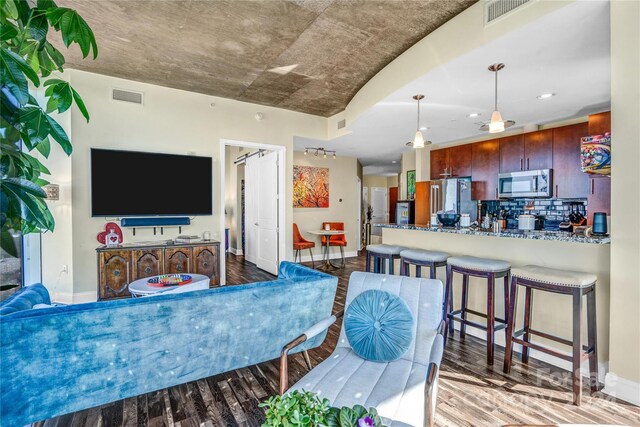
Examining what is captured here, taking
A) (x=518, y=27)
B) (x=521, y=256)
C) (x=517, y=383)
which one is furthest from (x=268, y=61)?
(x=517, y=383)

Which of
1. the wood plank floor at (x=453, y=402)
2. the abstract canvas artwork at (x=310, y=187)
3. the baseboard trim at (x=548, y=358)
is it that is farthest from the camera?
the abstract canvas artwork at (x=310, y=187)

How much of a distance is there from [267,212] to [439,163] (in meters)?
3.62

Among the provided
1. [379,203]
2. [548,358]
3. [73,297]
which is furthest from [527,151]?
[379,203]

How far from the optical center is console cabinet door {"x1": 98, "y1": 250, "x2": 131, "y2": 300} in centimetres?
391

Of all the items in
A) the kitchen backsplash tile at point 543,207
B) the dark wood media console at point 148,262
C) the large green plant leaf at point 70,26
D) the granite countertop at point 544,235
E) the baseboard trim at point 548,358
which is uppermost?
the large green plant leaf at point 70,26

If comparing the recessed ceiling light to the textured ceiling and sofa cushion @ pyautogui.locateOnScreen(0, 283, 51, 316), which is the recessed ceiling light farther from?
sofa cushion @ pyautogui.locateOnScreen(0, 283, 51, 316)

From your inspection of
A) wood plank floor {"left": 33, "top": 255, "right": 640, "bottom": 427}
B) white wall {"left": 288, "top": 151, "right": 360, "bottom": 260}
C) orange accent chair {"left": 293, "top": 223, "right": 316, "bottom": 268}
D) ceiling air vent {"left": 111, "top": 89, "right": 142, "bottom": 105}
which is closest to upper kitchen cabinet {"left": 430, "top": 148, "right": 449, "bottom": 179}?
white wall {"left": 288, "top": 151, "right": 360, "bottom": 260}

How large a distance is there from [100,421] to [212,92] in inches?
168

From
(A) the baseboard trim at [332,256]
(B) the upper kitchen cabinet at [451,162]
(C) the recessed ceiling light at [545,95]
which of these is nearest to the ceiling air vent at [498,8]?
(C) the recessed ceiling light at [545,95]

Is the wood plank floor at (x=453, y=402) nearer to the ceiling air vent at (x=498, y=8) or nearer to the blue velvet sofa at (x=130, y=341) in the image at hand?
the blue velvet sofa at (x=130, y=341)

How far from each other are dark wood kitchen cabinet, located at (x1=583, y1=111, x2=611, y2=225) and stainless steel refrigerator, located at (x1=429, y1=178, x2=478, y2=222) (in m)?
1.79

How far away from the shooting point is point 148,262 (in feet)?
13.7

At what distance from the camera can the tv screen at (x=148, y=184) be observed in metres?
4.10

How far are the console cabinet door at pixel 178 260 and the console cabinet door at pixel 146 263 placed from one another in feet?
0.28
